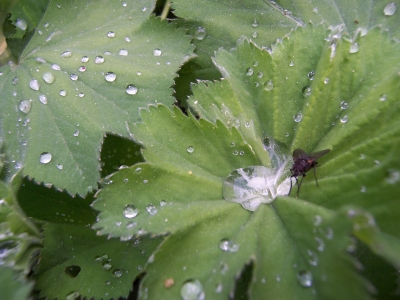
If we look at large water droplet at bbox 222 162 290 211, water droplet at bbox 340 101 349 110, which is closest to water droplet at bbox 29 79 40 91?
large water droplet at bbox 222 162 290 211

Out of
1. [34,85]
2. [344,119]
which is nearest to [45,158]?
[34,85]

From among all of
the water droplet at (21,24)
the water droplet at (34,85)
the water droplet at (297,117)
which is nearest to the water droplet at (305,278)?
the water droplet at (297,117)

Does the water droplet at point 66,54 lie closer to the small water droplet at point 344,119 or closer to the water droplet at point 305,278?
the small water droplet at point 344,119

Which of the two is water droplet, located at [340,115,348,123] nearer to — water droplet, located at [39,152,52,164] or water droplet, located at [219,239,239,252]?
water droplet, located at [219,239,239,252]

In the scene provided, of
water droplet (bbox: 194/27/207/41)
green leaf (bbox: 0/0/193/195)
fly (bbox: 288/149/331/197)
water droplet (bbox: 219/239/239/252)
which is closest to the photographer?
water droplet (bbox: 219/239/239/252)

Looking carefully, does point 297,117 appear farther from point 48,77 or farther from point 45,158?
point 48,77

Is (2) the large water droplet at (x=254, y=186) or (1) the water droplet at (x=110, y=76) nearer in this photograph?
(2) the large water droplet at (x=254, y=186)

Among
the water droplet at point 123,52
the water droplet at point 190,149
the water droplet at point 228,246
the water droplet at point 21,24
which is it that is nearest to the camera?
the water droplet at point 228,246
